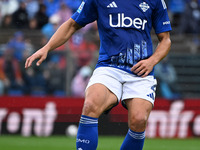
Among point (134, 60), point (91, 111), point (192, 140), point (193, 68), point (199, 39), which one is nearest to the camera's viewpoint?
point (91, 111)

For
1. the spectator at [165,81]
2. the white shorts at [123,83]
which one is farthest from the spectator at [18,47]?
the white shorts at [123,83]

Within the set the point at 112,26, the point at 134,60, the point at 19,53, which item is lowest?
the point at 19,53

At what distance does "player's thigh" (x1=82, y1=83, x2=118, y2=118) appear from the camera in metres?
5.21

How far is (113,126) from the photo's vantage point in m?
11.9

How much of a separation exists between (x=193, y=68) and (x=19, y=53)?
4179 mm

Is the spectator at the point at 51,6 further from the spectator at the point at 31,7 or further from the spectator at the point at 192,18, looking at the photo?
the spectator at the point at 192,18

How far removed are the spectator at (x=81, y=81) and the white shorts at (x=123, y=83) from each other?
20.4 ft

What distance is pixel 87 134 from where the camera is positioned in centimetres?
518

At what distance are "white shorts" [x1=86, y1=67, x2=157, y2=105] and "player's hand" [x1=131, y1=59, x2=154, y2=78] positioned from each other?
6cm

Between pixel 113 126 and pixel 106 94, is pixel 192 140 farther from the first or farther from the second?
pixel 106 94

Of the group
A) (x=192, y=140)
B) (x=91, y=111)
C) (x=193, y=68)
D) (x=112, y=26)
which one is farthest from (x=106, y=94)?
(x=193, y=68)

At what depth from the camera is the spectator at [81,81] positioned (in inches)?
466

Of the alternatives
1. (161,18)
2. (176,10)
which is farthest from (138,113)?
(176,10)

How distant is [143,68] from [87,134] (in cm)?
95
